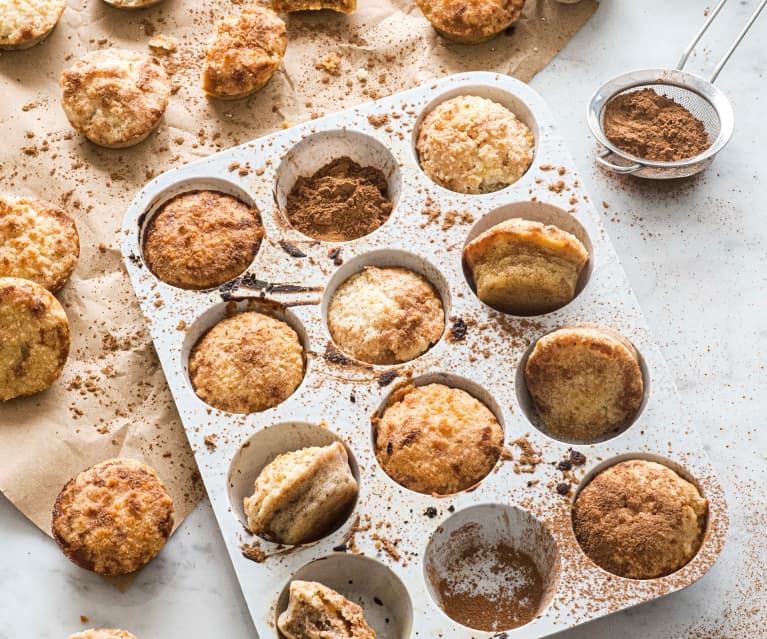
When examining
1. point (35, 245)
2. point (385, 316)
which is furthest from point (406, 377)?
point (35, 245)

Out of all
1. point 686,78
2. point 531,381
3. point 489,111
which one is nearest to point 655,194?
point 686,78

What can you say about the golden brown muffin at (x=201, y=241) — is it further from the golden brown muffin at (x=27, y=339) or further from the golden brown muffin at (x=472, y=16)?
the golden brown muffin at (x=472, y=16)

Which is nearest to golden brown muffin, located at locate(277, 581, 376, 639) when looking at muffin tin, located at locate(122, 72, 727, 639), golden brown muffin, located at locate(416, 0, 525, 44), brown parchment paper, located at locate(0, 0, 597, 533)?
muffin tin, located at locate(122, 72, 727, 639)

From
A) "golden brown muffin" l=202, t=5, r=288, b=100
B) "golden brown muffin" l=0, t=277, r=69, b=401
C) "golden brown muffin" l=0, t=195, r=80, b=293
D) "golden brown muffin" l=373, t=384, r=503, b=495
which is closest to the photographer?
"golden brown muffin" l=373, t=384, r=503, b=495

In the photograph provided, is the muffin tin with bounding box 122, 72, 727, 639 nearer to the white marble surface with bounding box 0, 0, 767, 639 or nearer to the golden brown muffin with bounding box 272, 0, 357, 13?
the white marble surface with bounding box 0, 0, 767, 639

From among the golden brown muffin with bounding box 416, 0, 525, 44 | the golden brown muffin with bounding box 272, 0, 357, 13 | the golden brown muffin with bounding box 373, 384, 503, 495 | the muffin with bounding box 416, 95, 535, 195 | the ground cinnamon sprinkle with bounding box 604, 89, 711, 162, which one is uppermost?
the golden brown muffin with bounding box 272, 0, 357, 13

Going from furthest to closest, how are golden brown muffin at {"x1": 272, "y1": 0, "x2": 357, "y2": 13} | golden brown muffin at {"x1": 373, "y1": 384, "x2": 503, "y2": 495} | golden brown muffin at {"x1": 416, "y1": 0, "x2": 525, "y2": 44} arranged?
golden brown muffin at {"x1": 272, "y1": 0, "x2": 357, "y2": 13}
golden brown muffin at {"x1": 416, "y1": 0, "x2": 525, "y2": 44}
golden brown muffin at {"x1": 373, "y1": 384, "x2": 503, "y2": 495}

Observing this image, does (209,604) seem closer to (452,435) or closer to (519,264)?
(452,435)

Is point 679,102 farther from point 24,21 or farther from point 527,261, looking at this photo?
point 24,21
